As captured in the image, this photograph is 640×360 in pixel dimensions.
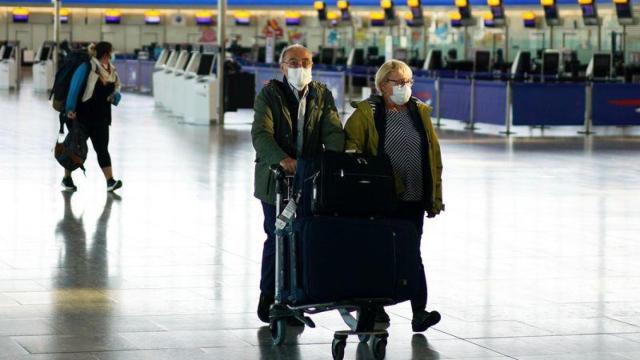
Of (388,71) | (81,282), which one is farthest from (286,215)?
(81,282)

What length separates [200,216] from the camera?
39.7 feet

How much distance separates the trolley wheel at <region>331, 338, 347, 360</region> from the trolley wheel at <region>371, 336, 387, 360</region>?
0.52ft

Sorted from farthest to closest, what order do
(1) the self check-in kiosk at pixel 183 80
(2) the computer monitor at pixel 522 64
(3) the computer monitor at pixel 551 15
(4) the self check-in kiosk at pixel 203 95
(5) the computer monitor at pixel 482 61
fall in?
(3) the computer monitor at pixel 551 15
(5) the computer monitor at pixel 482 61
(2) the computer monitor at pixel 522 64
(1) the self check-in kiosk at pixel 183 80
(4) the self check-in kiosk at pixel 203 95

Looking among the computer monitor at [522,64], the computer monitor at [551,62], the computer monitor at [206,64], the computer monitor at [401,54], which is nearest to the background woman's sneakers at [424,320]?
the computer monitor at [206,64]

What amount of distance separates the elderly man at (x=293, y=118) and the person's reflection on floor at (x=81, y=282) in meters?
1.06

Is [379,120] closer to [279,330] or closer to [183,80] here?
[279,330]

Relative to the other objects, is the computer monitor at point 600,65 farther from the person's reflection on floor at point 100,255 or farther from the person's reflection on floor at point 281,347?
the person's reflection on floor at point 281,347

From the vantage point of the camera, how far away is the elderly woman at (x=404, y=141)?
703 centimetres

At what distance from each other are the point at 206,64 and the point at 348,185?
21353 millimetres

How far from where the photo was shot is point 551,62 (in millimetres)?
31500

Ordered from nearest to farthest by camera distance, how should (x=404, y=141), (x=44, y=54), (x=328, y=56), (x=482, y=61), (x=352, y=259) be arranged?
(x=352, y=259) → (x=404, y=141) → (x=482, y=61) → (x=44, y=54) → (x=328, y=56)

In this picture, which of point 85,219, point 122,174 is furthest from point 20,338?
point 122,174

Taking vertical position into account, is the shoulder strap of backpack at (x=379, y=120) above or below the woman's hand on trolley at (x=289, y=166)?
above

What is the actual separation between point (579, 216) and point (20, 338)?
689 cm
